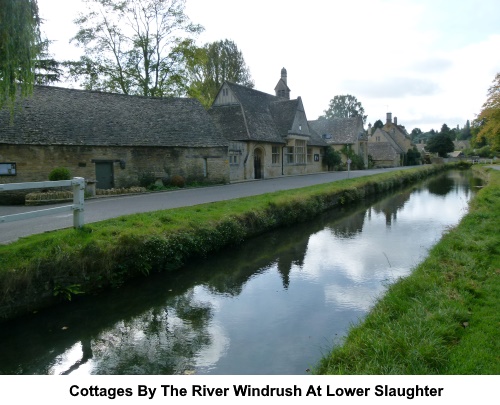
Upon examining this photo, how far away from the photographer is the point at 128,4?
3266cm

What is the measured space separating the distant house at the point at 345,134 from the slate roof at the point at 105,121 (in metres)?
27.2

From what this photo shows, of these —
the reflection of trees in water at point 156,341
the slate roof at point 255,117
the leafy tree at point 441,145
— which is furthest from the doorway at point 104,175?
the leafy tree at point 441,145

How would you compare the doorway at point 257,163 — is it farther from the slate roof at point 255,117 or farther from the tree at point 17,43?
the tree at point 17,43

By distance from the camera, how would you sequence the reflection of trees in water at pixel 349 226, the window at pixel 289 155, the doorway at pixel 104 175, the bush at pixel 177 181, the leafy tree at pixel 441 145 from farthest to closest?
the leafy tree at pixel 441 145
the window at pixel 289 155
the bush at pixel 177 181
the doorway at pixel 104 175
the reflection of trees in water at pixel 349 226

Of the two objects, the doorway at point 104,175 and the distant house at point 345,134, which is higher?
the distant house at point 345,134

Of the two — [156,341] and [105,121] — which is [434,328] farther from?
[105,121]

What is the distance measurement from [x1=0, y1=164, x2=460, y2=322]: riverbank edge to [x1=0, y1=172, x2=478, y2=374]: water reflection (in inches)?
12.5

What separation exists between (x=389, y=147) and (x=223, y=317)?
61.6 m

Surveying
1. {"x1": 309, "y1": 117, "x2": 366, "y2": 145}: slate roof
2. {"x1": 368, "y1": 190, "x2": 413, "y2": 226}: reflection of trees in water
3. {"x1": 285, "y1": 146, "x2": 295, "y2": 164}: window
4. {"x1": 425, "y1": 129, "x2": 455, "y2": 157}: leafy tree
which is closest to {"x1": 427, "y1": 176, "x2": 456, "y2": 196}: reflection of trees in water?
{"x1": 368, "y1": 190, "x2": 413, "y2": 226}: reflection of trees in water

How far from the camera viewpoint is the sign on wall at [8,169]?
17406 millimetres

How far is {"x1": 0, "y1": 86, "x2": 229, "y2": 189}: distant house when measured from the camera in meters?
18.4

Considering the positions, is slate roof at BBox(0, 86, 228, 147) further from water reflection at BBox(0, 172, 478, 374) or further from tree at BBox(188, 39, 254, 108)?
tree at BBox(188, 39, 254, 108)
